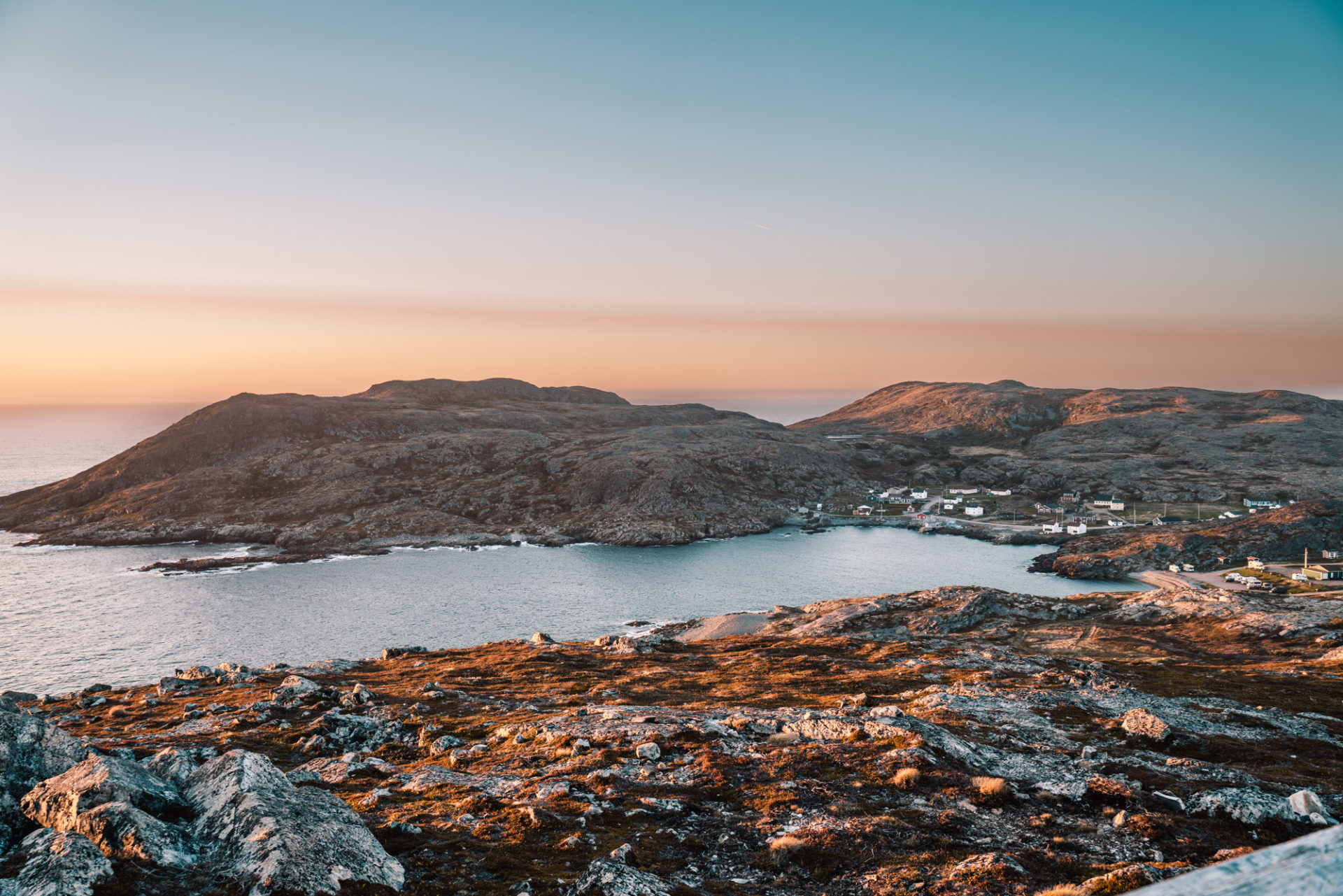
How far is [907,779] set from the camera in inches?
1065

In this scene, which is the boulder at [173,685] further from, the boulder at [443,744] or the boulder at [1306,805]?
the boulder at [1306,805]

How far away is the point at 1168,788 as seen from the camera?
27125mm

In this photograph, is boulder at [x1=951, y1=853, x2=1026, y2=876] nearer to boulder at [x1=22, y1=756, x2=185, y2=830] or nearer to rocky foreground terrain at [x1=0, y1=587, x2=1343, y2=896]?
rocky foreground terrain at [x1=0, y1=587, x2=1343, y2=896]

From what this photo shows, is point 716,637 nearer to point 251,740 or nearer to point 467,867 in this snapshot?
point 251,740

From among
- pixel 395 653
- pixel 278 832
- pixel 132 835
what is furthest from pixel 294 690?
pixel 278 832

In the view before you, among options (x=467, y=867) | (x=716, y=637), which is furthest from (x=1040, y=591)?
(x=467, y=867)

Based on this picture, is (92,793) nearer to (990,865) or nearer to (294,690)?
(990,865)

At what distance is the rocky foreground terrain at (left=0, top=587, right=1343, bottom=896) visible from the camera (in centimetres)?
1652

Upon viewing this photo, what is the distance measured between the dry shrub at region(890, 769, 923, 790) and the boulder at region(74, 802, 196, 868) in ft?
78.2

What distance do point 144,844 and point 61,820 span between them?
3482mm

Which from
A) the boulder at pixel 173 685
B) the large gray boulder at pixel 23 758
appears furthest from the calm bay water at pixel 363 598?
the large gray boulder at pixel 23 758

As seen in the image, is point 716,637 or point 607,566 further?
point 607,566

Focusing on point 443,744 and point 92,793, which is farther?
point 443,744

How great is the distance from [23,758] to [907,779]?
30.3 metres
